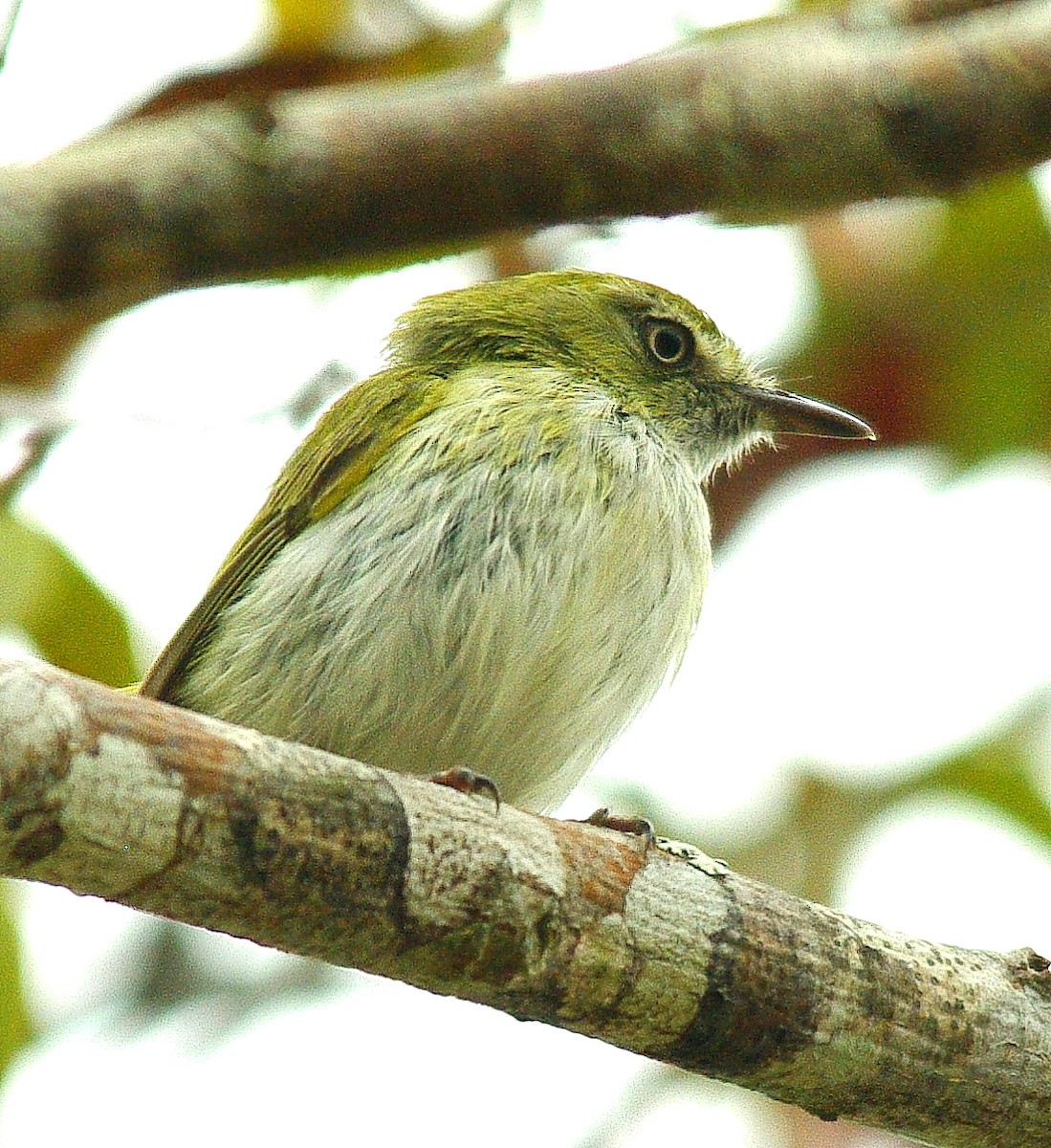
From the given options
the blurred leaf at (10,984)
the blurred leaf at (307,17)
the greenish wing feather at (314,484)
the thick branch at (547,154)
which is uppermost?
the blurred leaf at (307,17)

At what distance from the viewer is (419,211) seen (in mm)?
3465

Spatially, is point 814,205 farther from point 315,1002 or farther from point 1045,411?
point 315,1002

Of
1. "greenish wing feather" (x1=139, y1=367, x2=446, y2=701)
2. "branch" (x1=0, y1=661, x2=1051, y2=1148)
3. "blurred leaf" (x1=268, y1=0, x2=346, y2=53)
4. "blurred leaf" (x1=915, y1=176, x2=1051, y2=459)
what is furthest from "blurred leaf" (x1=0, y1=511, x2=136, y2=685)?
"blurred leaf" (x1=915, y1=176, x2=1051, y2=459)

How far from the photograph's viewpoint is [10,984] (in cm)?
375

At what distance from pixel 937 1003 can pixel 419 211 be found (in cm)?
176

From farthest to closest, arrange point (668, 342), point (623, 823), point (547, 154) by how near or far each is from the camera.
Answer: point (668, 342), point (547, 154), point (623, 823)

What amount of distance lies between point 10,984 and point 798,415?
2439mm

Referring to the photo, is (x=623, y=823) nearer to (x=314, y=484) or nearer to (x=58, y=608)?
(x=314, y=484)

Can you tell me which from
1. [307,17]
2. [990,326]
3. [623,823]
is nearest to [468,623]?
[623,823]

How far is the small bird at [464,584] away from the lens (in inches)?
139

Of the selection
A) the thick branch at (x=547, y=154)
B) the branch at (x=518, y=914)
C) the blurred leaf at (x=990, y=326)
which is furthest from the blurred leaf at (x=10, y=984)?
the blurred leaf at (x=990, y=326)

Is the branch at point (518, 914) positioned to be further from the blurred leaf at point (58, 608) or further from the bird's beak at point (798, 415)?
the bird's beak at point (798, 415)

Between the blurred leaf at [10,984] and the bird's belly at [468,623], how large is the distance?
2.16 feet

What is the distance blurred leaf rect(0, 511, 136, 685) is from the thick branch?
56 centimetres
